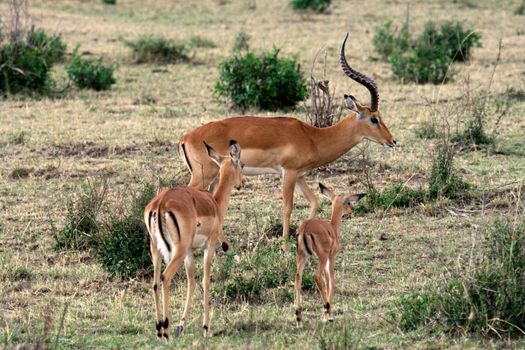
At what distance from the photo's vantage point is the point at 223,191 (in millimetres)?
Result: 5910

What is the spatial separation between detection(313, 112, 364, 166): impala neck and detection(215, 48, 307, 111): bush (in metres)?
3.79

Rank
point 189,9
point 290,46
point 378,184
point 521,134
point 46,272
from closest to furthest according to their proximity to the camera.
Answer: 1. point 46,272
2. point 378,184
3. point 521,134
4. point 290,46
5. point 189,9

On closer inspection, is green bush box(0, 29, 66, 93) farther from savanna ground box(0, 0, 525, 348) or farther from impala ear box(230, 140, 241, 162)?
impala ear box(230, 140, 241, 162)

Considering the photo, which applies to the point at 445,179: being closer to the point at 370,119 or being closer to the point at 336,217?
the point at 370,119

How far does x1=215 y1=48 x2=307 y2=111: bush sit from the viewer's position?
1180 centimetres

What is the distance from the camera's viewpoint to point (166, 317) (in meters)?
5.24

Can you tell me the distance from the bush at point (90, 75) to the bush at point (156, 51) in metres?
2.05

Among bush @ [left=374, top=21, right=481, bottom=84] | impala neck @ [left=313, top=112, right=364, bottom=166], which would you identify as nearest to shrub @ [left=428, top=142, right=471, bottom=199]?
impala neck @ [left=313, top=112, right=364, bottom=166]

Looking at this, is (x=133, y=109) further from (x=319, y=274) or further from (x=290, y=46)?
(x=319, y=274)

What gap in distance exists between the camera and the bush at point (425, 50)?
13734 millimetres

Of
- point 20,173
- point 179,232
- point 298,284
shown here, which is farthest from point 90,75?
point 179,232

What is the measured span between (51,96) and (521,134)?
5.66m

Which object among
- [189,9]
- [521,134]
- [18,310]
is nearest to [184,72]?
[521,134]

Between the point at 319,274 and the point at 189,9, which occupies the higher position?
the point at 319,274
